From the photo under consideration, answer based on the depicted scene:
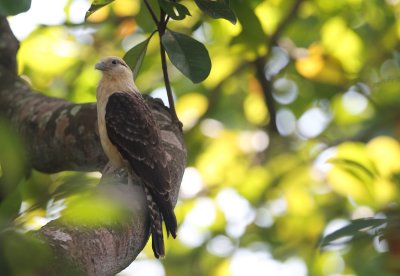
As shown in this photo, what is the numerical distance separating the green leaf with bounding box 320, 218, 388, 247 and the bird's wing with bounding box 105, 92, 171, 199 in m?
1.10

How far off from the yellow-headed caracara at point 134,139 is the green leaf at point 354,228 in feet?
2.73

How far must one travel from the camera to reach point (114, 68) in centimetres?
523

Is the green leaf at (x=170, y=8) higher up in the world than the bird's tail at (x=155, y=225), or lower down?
higher up

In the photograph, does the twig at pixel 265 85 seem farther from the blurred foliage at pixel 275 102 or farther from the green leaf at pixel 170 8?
the green leaf at pixel 170 8

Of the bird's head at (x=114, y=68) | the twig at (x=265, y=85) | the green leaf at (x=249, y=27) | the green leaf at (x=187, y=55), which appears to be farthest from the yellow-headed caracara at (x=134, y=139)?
the twig at (x=265, y=85)

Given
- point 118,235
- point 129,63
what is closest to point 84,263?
point 118,235

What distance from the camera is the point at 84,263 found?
Answer: 2320 mm

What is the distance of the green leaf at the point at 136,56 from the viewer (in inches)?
148

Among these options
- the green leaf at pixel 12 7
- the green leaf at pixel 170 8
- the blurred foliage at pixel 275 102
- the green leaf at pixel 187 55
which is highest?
the green leaf at pixel 12 7

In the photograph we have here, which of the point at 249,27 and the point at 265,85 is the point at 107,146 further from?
the point at 265,85

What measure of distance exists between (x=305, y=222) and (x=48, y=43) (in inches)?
106

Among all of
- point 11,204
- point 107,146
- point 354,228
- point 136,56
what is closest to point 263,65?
point 107,146

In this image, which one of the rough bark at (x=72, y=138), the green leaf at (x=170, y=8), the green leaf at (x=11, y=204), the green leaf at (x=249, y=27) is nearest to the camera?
the green leaf at (x=11, y=204)

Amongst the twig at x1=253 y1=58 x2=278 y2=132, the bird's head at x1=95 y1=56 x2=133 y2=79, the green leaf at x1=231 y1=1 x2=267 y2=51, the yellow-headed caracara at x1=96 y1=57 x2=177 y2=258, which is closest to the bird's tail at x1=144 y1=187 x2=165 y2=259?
the yellow-headed caracara at x1=96 y1=57 x2=177 y2=258
